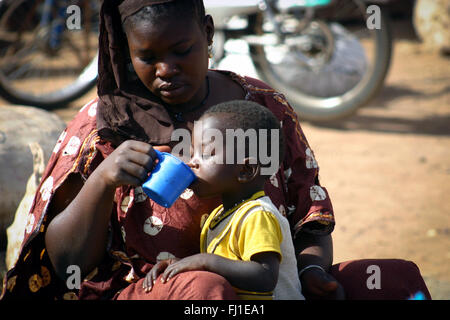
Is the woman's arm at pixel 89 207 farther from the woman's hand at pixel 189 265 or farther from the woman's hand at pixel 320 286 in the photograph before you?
the woman's hand at pixel 320 286

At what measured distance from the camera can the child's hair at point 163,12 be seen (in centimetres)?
205

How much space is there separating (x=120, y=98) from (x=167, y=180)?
0.50m

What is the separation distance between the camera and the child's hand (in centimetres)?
196

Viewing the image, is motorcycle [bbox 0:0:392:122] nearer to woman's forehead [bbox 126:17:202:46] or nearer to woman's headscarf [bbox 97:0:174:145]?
woman's headscarf [bbox 97:0:174:145]

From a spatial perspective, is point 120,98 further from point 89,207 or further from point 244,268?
point 244,268

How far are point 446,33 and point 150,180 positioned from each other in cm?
703

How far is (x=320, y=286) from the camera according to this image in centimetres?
205

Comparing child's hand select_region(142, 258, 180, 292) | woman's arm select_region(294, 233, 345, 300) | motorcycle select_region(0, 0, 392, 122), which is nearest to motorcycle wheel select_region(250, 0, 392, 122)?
motorcycle select_region(0, 0, 392, 122)

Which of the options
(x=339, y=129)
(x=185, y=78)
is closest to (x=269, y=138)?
(x=185, y=78)

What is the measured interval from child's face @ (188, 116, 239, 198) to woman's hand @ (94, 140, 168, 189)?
0.16 m

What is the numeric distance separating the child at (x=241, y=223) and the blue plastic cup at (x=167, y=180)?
0.35ft

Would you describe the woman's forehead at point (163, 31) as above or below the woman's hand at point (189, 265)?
above

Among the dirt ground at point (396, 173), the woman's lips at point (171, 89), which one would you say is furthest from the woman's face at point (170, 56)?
the dirt ground at point (396, 173)

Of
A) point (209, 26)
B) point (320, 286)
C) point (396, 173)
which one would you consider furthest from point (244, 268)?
point (396, 173)
